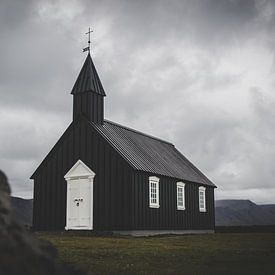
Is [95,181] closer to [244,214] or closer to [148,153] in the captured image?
[148,153]

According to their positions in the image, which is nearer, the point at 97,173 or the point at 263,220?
the point at 97,173

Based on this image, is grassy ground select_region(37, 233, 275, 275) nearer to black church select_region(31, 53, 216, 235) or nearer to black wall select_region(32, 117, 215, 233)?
black wall select_region(32, 117, 215, 233)

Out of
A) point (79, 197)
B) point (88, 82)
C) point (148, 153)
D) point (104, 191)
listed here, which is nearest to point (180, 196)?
point (148, 153)

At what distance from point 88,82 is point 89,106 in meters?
1.63

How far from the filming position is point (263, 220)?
97.2 m

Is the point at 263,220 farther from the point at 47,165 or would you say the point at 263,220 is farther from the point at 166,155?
the point at 47,165

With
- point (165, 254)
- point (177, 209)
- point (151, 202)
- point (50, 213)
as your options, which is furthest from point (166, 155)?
point (165, 254)

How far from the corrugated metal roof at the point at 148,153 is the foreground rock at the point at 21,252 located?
20379 mm

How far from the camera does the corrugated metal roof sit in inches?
1047

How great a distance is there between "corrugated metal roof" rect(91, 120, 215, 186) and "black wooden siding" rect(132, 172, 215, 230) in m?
0.65

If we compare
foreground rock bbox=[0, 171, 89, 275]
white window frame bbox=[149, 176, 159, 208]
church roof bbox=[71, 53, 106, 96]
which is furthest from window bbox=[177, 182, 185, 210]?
foreground rock bbox=[0, 171, 89, 275]

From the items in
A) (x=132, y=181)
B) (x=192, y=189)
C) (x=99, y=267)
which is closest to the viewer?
(x=99, y=267)

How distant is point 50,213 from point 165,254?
52.1 feet

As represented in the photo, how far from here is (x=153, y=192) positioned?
26875mm
